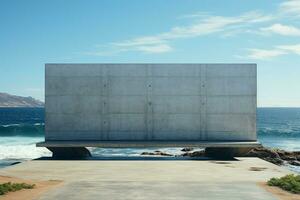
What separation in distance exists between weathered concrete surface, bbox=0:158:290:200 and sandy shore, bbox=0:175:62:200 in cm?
44

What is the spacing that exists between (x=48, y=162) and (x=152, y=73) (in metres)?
8.48

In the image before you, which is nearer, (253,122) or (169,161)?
(169,161)

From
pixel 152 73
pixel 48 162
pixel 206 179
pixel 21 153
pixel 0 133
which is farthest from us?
pixel 0 133

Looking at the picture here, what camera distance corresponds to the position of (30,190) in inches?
805

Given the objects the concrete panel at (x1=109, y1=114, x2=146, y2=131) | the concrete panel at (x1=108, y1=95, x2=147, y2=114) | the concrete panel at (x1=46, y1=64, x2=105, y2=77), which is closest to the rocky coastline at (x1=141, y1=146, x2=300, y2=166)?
the concrete panel at (x1=109, y1=114, x2=146, y2=131)

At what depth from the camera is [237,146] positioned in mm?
32250

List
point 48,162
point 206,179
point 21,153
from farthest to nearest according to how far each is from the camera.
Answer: point 21,153
point 48,162
point 206,179

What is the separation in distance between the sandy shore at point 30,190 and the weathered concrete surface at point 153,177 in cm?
44

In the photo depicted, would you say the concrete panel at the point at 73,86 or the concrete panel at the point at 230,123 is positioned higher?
the concrete panel at the point at 73,86

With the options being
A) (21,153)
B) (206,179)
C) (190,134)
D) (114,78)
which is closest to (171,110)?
(190,134)

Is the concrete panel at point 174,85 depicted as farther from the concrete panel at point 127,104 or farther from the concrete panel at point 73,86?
the concrete panel at point 73,86

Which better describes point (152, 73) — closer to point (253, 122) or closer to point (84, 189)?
point (253, 122)

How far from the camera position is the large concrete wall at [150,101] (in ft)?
110

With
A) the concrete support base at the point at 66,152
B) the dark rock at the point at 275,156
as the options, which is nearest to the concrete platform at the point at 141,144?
the concrete support base at the point at 66,152
